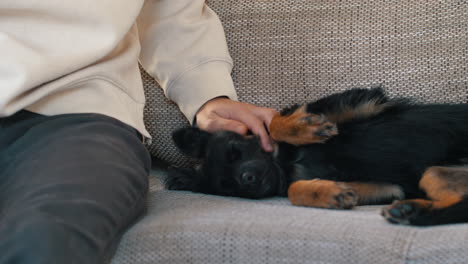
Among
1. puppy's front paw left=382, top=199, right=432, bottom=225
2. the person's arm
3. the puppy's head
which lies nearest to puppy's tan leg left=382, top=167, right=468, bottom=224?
puppy's front paw left=382, top=199, right=432, bottom=225

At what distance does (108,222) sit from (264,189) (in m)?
0.87

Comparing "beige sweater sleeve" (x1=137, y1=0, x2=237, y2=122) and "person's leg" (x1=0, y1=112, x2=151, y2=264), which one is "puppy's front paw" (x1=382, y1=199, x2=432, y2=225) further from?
"beige sweater sleeve" (x1=137, y1=0, x2=237, y2=122)

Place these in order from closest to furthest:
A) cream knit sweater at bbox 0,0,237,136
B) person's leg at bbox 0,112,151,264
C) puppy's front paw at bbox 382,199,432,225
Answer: person's leg at bbox 0,112,151,264 → puppy's front paw at bbox 382,199,432,225 → cream knit sweater at bbox 0,0,237,136

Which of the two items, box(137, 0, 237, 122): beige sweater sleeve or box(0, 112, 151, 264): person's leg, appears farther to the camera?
box(137, 0, 237, 122): beige sweater sleeve

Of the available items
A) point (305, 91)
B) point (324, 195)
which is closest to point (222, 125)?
point (305, 91)

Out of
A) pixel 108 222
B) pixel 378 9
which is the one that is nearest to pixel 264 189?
pixel 108 222

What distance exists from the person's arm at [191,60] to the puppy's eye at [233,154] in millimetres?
108

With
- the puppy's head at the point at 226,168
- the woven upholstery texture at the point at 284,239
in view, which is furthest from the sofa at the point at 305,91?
the puppy's head at the point at 226,168

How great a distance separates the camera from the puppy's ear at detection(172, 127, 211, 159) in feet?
8.13

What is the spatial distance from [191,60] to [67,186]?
1.15m

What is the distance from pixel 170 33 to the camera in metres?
2.51

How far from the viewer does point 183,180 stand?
2430 millimetres

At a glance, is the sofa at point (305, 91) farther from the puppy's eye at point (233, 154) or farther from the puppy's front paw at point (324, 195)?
the puppy's eye at point (233, 154)

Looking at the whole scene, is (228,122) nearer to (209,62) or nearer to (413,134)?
(209,62)
